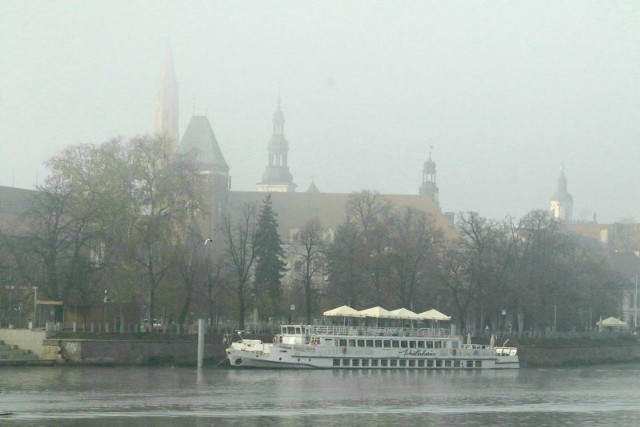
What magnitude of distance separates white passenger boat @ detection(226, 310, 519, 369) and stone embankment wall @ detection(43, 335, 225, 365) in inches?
93.4

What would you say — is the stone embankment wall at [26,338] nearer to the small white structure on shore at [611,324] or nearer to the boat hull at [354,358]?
the boat hull at [354,358]

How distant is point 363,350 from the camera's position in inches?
3861

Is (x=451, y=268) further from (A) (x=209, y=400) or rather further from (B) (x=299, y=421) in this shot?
(B) (x=299, y=421)

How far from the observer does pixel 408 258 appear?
11100 cm

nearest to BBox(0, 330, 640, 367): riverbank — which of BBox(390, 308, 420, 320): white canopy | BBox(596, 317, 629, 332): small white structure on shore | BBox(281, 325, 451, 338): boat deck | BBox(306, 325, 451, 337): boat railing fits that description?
BBox(281, 325, 451, 338): boat deck

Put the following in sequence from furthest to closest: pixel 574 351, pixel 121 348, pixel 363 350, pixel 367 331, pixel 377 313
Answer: pixel 574 351 < pixel 377 313 < pixel 367 331 < pixel 363 350 < pixel 121 348

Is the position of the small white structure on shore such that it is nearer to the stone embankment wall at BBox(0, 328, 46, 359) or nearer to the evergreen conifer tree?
the evergreen conifer tree

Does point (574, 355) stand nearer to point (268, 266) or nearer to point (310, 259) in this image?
point (310, 259)

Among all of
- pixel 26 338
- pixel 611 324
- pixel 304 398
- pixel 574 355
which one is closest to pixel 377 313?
pixel 574 355

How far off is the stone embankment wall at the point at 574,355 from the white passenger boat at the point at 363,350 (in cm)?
543

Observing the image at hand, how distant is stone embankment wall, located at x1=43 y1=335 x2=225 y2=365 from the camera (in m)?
90.1

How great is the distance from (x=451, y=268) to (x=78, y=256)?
34.1 m

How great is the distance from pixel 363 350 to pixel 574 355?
995 inches

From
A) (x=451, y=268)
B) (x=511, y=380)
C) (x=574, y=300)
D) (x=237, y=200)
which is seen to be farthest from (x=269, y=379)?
(x=237, y=200)
